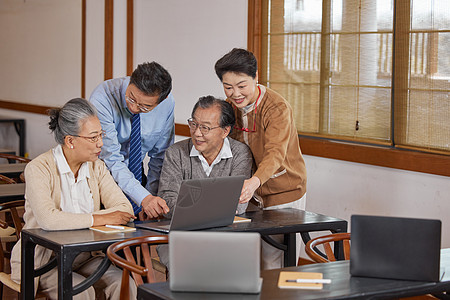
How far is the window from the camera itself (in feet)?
13.5

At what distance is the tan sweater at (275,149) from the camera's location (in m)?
3.37

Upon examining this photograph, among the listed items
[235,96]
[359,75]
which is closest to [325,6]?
[359,75]

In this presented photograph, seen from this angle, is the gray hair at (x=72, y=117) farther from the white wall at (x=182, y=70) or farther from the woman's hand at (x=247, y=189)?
the white wall at (x=182, y=70)

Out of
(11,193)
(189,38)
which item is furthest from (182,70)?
(11,193)

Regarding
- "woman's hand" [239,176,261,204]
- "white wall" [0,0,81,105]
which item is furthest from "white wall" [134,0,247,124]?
"woman's hand" [239,176,261,204]

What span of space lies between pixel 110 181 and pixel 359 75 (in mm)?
2050

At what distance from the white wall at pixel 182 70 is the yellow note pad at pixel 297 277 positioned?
1930 millimetres

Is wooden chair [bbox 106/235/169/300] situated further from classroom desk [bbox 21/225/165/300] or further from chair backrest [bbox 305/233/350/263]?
chair backrest [bbox 305/233/350/263]

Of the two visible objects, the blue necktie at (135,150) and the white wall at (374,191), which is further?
the white wall at (374,191)

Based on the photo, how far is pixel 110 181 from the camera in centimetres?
336

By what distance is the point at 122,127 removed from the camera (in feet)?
12.1

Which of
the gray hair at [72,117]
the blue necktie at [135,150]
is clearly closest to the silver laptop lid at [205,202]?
the gray hair at [72,117]

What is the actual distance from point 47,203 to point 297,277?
1.23 m

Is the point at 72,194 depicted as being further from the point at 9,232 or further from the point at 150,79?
the point at 9,232
